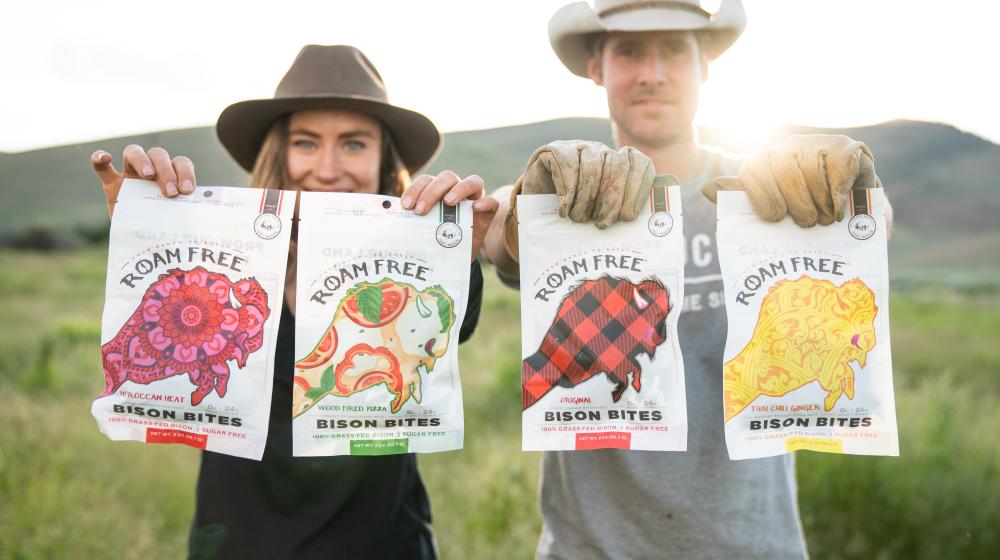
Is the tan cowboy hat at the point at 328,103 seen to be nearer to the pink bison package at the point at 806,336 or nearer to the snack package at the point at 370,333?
the snack package at the point at 370,333

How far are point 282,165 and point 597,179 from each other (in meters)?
1.55

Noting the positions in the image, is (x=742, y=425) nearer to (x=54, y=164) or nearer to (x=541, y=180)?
(x=541, y=180)

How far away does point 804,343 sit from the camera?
2.16m

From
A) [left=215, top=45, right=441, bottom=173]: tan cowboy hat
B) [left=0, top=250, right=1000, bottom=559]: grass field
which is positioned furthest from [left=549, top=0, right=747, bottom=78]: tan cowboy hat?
[left=0, top=250, right=1000, bottom=559]: grass field

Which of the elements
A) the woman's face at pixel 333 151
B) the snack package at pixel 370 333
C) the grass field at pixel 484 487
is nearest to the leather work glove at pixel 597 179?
the snack package at pixel 370 333

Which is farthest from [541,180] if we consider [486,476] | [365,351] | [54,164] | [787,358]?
[54,164]

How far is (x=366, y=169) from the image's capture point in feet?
9.20

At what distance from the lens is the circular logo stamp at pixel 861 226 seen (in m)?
2.14

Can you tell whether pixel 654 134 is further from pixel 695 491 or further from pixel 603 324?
pixel 695 491

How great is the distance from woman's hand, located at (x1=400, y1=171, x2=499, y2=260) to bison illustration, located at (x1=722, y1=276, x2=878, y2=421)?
0.92 m

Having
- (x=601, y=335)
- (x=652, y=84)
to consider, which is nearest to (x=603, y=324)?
(x=601, y=335)

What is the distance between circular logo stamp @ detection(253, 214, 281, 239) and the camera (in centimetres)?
218

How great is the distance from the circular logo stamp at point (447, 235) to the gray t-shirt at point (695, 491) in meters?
0.85

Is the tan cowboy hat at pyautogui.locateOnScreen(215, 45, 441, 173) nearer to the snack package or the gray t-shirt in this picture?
the snack package
